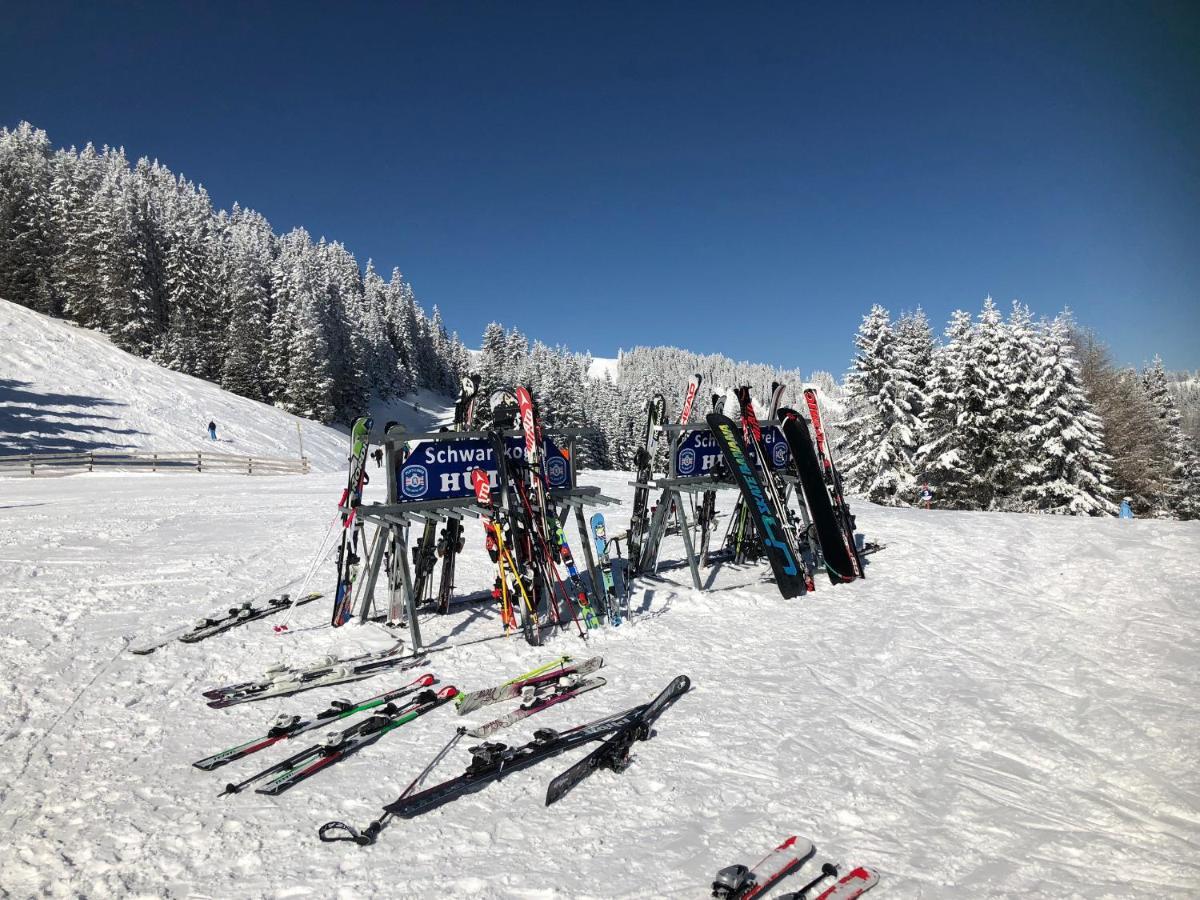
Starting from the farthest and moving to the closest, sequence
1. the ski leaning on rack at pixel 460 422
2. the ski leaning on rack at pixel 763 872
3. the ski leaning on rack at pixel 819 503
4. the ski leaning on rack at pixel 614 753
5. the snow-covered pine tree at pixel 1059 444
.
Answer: the snow-covered pine tree at pixel 1059 444 < the ski leaning on rack at pixel 819 503 < the ski leaning on rack at pixel 460 422 < the ski leaning on rack at pixel 614 753 < the ski leaning on rack at pixel 763 872

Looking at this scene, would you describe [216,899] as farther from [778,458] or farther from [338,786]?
[778,458]

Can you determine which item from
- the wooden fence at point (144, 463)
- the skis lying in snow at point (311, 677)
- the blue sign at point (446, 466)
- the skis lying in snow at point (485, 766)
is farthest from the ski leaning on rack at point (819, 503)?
the wooden fence at point (144, 463)

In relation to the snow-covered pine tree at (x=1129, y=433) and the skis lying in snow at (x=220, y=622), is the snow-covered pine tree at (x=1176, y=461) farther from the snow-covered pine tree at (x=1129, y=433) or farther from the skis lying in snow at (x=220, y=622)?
the skis lying in snow at (x=220, y=622)

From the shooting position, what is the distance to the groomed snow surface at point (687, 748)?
4125 millimetres

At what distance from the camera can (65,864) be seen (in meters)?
3.99

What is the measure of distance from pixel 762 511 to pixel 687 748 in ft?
19.5

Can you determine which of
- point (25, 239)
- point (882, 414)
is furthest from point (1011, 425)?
point (25, 239)

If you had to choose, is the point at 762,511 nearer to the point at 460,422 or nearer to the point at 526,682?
the point at 460,422

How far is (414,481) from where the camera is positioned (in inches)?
344

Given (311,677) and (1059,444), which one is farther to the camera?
(1059,444)

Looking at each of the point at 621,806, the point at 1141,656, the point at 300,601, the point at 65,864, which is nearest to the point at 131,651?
the point at 300,601

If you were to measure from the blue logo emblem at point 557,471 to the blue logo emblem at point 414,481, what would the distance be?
1.85m

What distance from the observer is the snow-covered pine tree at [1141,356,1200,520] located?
111ft

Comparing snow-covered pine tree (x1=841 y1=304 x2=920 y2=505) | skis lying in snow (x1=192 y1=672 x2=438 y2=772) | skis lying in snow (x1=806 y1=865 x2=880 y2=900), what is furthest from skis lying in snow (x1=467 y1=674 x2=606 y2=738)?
snow-covered pine tree (x1=841 y1=304 x2=920 y2=505)
